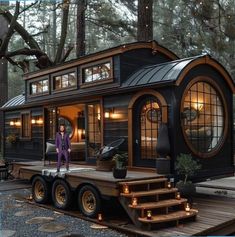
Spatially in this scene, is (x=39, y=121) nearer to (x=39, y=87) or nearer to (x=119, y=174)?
(x=39, y=87)

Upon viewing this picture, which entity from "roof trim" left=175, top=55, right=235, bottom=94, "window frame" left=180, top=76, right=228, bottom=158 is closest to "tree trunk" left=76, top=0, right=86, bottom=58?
"roof trim" left=175, top=55, right=235, bottom=94

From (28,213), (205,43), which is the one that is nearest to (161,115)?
(28,213)

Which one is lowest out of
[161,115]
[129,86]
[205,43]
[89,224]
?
[89,224]

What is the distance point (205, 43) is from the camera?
15391mm

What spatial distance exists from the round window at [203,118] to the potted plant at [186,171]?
71cm

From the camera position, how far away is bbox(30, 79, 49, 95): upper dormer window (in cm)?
1151

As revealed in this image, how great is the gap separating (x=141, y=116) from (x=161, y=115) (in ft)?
2.00

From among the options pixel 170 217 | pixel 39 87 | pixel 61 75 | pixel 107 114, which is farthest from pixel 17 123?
pixel 170 217

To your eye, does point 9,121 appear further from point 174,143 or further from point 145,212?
point 145,212

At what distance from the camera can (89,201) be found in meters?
7.14

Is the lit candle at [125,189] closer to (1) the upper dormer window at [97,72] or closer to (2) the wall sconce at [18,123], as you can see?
(1) the upper dormer window at [97,72]

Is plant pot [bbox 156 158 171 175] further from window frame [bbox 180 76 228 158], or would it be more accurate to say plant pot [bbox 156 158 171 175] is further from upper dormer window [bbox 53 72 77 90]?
upper dormer window [bbox 53 72 77 90]

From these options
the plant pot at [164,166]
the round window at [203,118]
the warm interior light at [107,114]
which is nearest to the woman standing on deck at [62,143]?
the warm interior light at [107,114]

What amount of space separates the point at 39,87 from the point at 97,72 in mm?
3170
